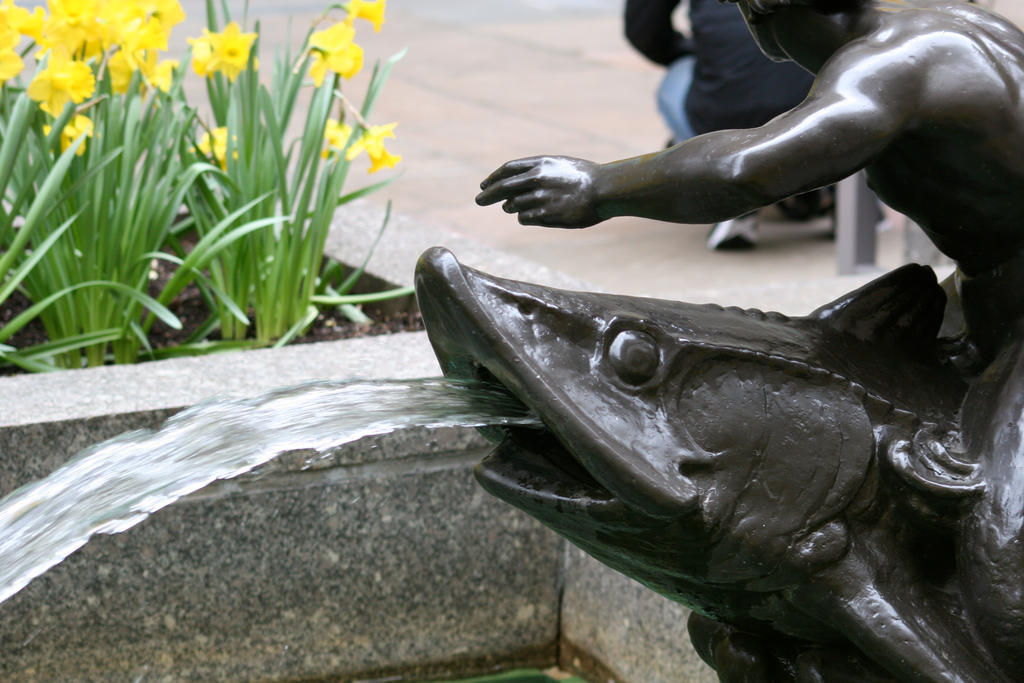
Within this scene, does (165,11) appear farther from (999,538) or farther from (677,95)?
(677,95)

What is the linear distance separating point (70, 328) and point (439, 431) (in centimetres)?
116

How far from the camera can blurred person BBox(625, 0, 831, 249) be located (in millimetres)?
5977

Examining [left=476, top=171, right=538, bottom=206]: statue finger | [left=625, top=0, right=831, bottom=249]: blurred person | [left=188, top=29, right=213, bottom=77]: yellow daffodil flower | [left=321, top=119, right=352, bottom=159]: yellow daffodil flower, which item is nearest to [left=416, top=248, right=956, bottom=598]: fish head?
[left=476, top=171, right=538, bottom=206]: statue finger

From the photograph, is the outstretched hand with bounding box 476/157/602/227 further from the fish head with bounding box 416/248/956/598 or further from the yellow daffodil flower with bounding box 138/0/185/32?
the yellow daffodil flower with bounding box 138/0/185/32

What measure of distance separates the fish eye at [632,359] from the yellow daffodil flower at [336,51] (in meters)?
2.16

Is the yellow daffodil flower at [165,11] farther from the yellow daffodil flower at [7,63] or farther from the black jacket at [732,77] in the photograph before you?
the black jacket at [732,77]

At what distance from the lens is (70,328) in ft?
11.3

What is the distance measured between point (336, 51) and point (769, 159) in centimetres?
227

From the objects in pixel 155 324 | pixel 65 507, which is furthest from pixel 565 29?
pixel 65 507

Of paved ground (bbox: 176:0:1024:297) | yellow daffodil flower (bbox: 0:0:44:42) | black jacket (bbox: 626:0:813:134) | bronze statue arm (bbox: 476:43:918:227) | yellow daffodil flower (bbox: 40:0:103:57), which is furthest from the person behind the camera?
paved ground (bbox: 176:0:1024:297)

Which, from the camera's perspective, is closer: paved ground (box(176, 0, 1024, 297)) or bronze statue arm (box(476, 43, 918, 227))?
bronze statue arm (box(476, 43, 918, 227))

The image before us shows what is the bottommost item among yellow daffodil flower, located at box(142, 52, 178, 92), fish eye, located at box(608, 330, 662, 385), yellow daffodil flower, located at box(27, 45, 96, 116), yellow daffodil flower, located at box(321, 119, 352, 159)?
yellow daffodil flower, located at box(321, 119, 352, 159)

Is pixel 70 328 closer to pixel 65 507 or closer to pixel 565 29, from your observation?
pixel 65 507

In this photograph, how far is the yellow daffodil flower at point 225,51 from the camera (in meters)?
3.45
